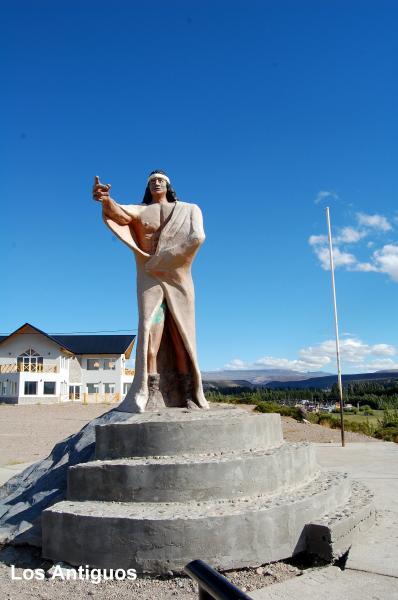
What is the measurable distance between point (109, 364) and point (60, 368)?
4.49m

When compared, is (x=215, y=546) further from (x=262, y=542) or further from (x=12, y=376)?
(x=12, y=376)

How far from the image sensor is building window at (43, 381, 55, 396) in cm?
4038

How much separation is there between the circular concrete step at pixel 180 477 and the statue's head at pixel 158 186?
3.76 m

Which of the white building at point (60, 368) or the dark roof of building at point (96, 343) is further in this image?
the dark roof of building at point (96, 343)

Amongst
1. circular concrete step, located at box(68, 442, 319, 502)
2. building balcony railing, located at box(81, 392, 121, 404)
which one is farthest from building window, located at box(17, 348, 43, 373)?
circular concrete step, located at box(68, 442, 319, 502)

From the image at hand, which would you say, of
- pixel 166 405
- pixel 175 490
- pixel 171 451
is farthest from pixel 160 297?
pixel 175 490

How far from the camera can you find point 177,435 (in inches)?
198

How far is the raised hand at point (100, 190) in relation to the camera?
21.1 feet

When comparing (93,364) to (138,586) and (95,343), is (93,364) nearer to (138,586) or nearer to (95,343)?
(95,343)

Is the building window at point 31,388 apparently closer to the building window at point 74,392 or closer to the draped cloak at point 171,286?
the building window at point 74,392

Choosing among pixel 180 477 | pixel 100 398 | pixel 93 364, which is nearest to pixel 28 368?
pixel 93 364

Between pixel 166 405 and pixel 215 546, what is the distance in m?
2.50

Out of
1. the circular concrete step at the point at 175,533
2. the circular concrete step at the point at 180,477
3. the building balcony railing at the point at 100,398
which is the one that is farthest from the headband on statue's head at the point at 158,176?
the building balcony railing at the point at 100,398

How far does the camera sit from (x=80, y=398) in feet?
142
